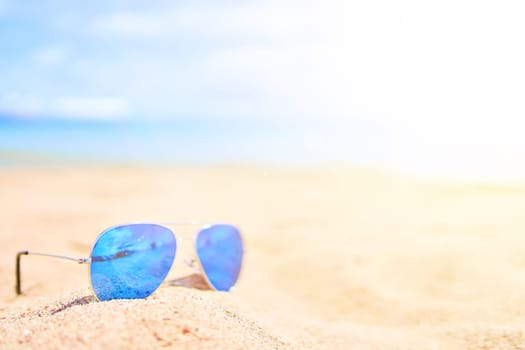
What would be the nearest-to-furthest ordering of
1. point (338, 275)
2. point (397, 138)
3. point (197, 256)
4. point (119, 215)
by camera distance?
point (197, 256)
point (338, 275)
point (119, 215)
point (397, 138)

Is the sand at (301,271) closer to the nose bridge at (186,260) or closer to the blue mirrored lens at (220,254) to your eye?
the nose bridge at (186,260)

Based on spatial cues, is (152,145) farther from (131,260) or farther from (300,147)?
(131,260)

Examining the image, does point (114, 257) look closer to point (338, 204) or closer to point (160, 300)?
point (160, 300)

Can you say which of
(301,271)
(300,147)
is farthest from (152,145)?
(301,271)

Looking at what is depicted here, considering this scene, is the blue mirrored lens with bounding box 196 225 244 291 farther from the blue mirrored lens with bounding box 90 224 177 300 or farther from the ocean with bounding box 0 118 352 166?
the ocean with bounding box 0 118 352 166

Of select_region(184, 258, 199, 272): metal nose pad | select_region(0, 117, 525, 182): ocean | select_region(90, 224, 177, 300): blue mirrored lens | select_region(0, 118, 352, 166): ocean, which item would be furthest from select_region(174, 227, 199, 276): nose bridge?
select_region(0, 118, 352, 166): ocean

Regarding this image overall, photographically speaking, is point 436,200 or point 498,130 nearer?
point 436,200

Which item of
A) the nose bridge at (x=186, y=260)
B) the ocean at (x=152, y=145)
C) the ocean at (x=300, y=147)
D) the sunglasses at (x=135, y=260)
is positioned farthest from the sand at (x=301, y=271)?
the ocean at (x=152, y=145)

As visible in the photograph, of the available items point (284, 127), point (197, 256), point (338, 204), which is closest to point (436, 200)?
point (338, 204)
